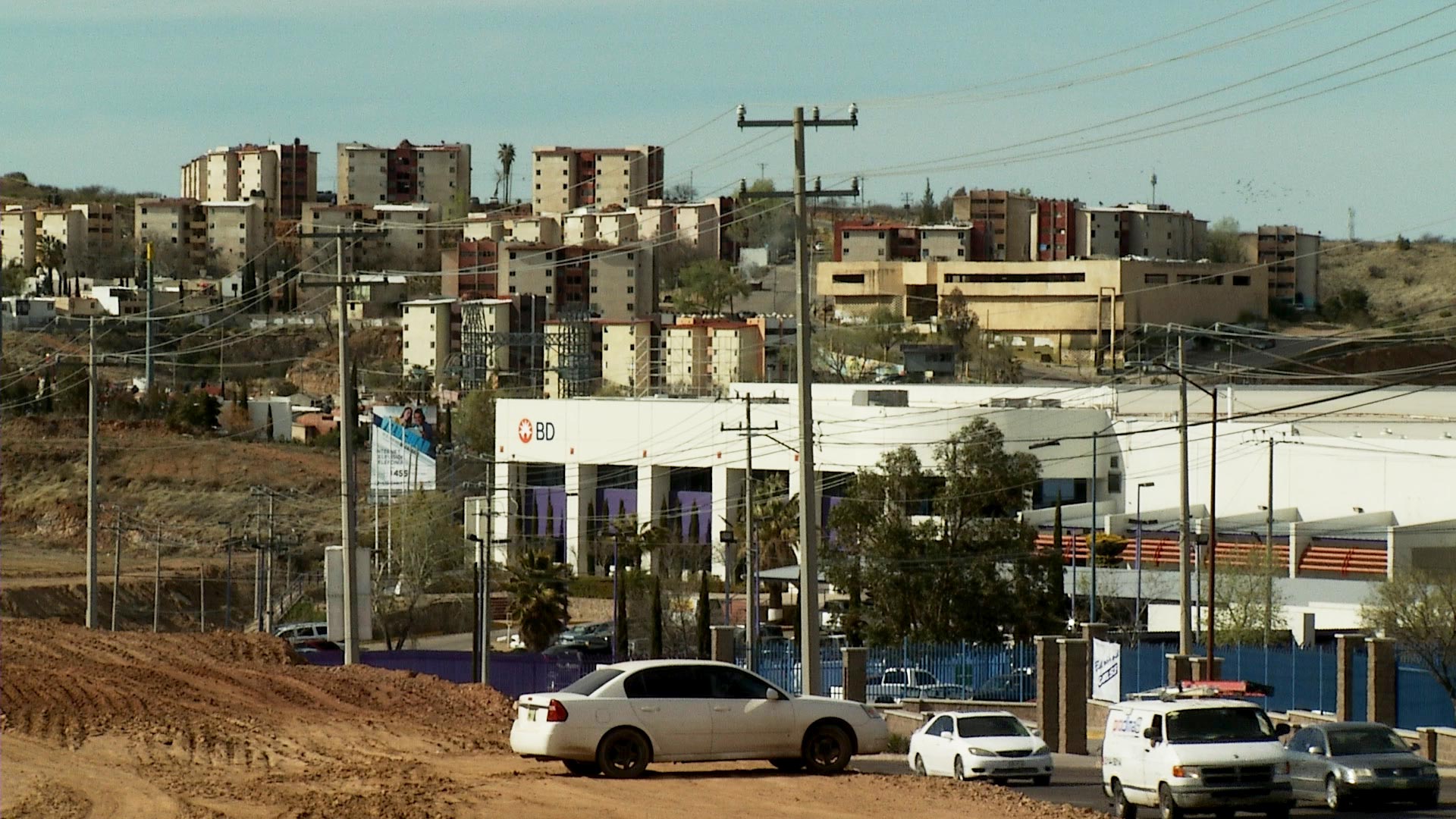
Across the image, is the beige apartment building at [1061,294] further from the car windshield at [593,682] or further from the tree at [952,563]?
the car windshield at [593,682]

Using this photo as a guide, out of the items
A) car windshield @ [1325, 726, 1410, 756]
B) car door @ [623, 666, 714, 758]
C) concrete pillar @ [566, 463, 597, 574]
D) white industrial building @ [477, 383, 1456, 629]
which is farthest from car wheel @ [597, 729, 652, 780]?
concrete pillar @ [566, 463, 597, 574]

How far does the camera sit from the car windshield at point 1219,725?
2367cm

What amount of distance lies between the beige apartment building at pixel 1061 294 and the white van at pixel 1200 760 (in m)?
147

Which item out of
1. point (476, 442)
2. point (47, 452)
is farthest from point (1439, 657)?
point (47, 452)

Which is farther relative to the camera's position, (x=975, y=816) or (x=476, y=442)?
(x=476, y=442)

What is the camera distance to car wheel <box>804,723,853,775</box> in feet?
72.2

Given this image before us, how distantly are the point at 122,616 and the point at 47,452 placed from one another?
4706cm

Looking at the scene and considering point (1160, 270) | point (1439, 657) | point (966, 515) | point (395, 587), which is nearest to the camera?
point (1439, 657)

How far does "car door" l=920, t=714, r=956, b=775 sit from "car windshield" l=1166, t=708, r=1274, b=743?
8.28 meters

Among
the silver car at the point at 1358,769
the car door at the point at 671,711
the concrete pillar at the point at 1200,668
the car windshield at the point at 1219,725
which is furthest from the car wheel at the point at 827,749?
the concrete pillar at the point at 1200,668

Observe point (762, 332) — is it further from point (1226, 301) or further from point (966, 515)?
point (966, 515)

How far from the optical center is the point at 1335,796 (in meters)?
26.6

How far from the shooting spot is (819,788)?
20.4 m

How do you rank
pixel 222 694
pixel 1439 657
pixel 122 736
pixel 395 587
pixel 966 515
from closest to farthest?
pixel 122 736 → pixel 222 694 → pixel 1439 657 → pixel 966 515 → pixel 395 587
